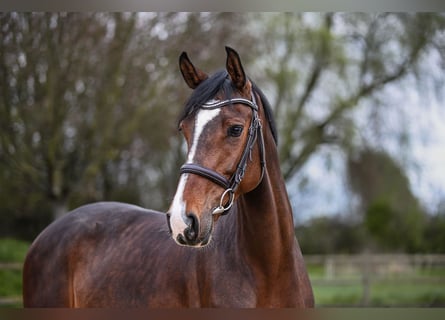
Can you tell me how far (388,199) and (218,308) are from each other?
10.9 m

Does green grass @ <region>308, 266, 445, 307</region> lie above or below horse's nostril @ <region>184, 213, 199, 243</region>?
below

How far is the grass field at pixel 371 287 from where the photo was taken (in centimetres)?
912

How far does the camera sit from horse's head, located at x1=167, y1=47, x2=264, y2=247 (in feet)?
7.04

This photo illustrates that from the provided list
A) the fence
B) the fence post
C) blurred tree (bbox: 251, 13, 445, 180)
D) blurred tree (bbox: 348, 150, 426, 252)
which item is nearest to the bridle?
the fence

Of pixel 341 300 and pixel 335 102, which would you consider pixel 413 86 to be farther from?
pixel 341 300

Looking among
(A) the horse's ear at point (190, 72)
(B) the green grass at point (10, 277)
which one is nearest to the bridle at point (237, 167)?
(A) the horse's ear at point (190, 72)

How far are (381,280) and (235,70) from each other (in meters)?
10.2

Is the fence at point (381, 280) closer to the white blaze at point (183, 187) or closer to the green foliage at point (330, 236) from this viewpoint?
the green foliage at point (330, 236)

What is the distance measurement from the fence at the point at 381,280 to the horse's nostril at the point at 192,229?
8.09m

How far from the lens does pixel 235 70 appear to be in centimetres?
239

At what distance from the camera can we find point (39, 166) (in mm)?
9492

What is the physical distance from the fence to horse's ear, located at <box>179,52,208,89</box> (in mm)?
7888

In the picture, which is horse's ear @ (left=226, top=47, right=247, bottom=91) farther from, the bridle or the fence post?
the fence post

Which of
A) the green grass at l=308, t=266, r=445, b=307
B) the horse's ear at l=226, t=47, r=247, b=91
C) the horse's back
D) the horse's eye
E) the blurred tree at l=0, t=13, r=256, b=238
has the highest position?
the blurred tree at l=0, t=13, r=256, b=238
